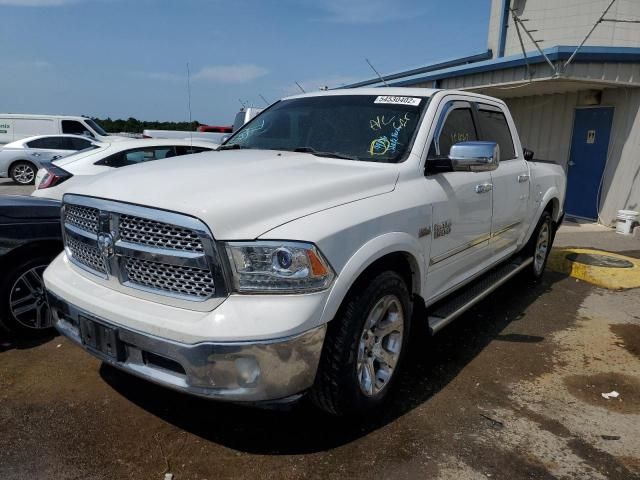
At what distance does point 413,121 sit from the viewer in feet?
11.8

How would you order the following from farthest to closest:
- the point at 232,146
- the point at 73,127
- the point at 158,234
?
the point at 73,127 → the point at 232,146 → the point at 158,234

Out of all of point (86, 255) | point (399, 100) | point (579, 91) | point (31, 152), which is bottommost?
point (31, 152)

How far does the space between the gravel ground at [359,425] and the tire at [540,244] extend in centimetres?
178

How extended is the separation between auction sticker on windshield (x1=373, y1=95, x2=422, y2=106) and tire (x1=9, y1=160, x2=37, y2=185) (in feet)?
50.7

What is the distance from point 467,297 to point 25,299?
3362 millimetres

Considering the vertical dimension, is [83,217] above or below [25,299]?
above

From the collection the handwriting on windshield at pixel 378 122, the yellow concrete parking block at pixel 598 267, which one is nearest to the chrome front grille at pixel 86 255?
the handwriting on windshield at pixel 378 122

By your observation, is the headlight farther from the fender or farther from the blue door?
the blue door

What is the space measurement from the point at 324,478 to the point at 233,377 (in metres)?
0.71

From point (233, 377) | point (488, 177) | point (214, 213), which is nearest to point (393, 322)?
point (233, 377)

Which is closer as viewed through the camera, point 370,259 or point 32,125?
point 370,259

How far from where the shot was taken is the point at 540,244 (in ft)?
19.6

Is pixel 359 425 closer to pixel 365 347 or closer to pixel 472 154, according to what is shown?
Result: pixel 365 347

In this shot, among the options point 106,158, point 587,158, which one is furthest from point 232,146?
point 587,158
